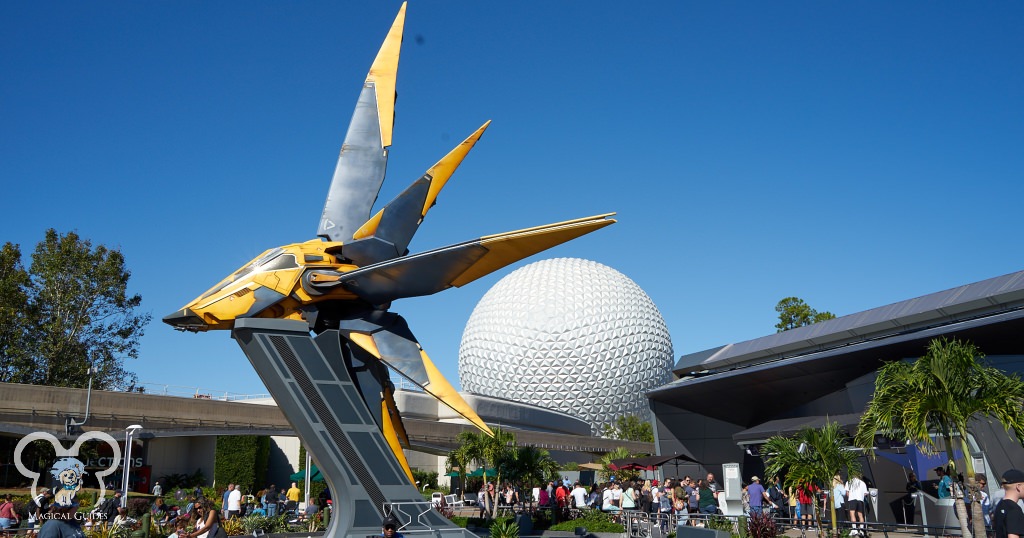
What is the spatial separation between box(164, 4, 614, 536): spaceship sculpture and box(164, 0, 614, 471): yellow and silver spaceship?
20 millimetres

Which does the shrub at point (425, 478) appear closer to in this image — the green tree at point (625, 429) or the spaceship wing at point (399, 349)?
the green tree at point (625, 429)

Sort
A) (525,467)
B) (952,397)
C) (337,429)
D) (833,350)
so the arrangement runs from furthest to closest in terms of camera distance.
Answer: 1. (525,467)
2. (833,350)
3. (337,429)
4. (952,397)

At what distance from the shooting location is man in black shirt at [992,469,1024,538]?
679 cm

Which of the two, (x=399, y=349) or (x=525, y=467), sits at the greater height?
(x=399, y=349)

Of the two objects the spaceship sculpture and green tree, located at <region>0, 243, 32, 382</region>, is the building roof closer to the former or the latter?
the spaceship sculpture

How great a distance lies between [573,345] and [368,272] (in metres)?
35.3

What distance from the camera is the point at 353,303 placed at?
49.2 ft

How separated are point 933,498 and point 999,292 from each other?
6.63 meters

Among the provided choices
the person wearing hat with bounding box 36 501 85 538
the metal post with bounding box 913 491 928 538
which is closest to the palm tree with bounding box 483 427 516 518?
the metal post with bounding box 913 491 928 538

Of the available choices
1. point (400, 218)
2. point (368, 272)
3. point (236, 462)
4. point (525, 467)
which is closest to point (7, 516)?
point (368, 272)

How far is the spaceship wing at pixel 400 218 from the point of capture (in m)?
14.7

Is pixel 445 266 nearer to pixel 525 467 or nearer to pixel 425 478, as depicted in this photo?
pixel 525 467

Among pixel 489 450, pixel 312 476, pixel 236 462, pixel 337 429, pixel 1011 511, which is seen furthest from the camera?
pixel 312 476

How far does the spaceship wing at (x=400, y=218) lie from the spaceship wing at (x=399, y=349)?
3.95ft
